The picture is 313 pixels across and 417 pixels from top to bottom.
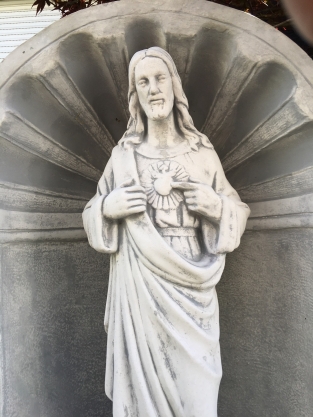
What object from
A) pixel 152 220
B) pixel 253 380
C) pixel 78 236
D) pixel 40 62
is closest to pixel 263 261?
pixel 253 380

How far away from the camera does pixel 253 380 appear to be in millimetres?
3047

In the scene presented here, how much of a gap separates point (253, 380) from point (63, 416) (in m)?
1.15

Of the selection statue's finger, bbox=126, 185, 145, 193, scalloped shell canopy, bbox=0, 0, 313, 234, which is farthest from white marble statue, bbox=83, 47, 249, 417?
scalloped shell canopy, bbox=0, 0, 313, 234

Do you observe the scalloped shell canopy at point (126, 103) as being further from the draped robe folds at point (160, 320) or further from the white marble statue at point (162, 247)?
the draped robe folds at point (160, 320)

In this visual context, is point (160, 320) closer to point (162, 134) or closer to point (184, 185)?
point (184, 185)

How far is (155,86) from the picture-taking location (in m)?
2.47

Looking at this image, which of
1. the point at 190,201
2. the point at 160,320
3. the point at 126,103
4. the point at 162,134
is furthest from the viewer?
the point at 126,103

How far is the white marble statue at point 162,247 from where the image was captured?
7.46ft

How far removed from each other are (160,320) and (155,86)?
3.63ft

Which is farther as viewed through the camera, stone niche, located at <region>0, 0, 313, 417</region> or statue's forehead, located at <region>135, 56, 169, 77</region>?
stone niche, located at <region>0, 0, 313, 417</region>

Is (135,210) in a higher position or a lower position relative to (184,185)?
lower

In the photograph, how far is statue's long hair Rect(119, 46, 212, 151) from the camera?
2555 mm

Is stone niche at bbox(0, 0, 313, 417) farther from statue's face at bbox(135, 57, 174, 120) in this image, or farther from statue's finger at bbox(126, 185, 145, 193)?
statue's finger at bbox(126, 185, 145, 193)

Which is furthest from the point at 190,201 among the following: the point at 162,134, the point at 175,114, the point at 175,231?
the point at 175,114
